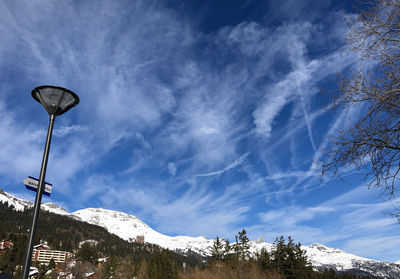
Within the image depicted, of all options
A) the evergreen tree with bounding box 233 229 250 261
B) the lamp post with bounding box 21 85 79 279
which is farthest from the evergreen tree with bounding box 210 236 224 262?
the lamp post with bounding box 21 85 79 279

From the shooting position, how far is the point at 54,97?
17.4 ft

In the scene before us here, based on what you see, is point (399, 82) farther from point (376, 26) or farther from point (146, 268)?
point (146, 268)

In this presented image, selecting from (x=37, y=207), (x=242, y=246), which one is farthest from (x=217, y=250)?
(x=37, y=207)

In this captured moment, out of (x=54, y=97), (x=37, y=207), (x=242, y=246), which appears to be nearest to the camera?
(x=37, y=207)

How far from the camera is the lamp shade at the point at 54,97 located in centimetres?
522

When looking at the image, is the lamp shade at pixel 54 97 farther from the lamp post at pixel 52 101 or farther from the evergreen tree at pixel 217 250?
the evergreen tree at pixel 217 250

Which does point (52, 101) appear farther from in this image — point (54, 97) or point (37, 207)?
point (37, 207)

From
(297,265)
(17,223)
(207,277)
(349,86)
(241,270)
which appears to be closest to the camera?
(349,86)

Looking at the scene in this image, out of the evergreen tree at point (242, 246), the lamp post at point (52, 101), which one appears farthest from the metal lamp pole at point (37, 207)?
the evergreen tree at point (242, 246)

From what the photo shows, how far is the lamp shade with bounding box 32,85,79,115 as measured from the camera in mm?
5223

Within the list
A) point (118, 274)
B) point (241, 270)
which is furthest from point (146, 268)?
point (241, 270)

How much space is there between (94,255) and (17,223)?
8653 centimetres

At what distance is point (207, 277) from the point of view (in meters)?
36.1

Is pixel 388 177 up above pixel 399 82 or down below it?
below
